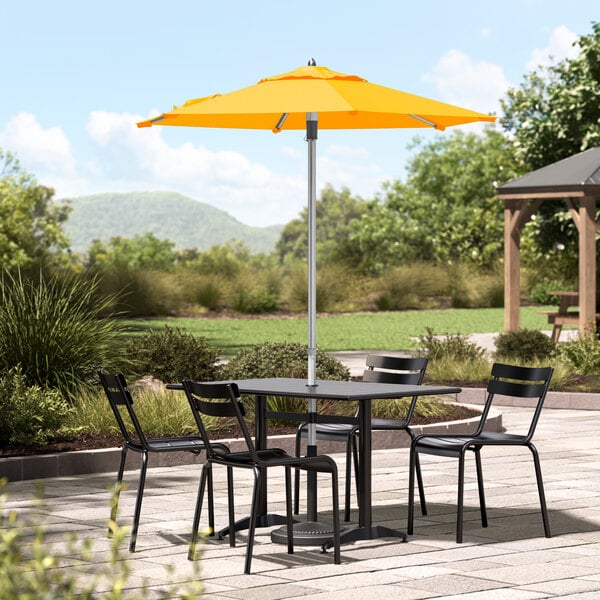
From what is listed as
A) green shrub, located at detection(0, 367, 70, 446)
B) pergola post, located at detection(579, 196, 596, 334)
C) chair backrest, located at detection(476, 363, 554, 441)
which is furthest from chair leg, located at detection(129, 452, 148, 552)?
pergola post, located at detection(579, 196, 596, 334)

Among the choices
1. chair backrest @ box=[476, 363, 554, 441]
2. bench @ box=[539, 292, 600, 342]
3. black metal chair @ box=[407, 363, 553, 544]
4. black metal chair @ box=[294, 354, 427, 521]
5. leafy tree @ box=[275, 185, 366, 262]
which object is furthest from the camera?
leafy tree @ box=[275, 185, 366, 262]

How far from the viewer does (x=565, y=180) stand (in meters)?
18.8

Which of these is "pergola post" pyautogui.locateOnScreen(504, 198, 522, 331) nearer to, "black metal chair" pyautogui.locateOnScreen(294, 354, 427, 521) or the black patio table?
"black metal chair" pyautogui.locateOnScreen(294, 354, 427, 521)

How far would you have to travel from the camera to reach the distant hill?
168625 millimetres

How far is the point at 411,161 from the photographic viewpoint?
210ft

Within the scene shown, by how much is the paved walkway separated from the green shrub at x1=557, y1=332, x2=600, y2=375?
531 centimetres

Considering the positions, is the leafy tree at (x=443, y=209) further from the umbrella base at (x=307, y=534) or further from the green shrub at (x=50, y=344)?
the umbrella base at (x=307, y=534)

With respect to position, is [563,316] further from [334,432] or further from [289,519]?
[289,519]

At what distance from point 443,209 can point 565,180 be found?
39621 mm

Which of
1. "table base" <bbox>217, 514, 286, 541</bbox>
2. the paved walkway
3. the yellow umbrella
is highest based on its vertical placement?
the yellow umbrella

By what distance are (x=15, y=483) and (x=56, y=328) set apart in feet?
8.43

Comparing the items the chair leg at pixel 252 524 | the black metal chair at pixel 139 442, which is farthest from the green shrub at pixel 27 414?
the chair leg at pixel 252 524

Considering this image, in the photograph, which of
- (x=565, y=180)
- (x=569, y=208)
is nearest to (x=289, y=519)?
(x=565, y=180)

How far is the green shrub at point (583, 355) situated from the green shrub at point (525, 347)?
0.63ft
